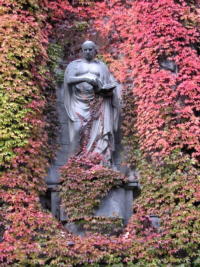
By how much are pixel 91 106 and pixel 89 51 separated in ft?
3.52

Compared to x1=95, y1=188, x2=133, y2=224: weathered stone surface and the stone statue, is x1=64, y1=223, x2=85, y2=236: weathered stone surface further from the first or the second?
the stone statue

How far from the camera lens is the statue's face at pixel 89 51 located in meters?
10.6

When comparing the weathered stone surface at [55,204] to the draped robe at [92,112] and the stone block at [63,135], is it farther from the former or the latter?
the stone block at [63,135]

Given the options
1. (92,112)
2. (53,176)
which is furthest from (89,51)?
(53,176)

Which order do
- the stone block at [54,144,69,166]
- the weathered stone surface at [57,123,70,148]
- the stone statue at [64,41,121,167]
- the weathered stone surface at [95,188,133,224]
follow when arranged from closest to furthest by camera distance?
the weathered stone surface at [95,188,133,224] < the stone statue at [64,41,121,167] < the stone block at [54,144,69,166] < the weathered stone surface at [57,123,70,148]

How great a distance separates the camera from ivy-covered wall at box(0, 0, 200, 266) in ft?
28.9

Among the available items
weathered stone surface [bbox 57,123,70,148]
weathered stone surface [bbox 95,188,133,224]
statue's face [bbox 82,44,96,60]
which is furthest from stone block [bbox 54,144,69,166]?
statue's face [bbox 82,44,96,60]

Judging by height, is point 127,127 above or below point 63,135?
above

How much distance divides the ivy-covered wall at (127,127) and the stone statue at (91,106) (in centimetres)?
47

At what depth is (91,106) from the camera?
10453mm

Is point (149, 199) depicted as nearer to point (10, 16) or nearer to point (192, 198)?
point (192, 198)

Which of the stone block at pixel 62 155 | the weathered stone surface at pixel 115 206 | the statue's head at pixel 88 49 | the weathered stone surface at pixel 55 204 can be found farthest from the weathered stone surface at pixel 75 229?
the statue's head at pixel 88 49

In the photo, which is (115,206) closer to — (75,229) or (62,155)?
(75,229)

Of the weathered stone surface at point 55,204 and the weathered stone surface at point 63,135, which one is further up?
the weathered stone surface at point 63,135
